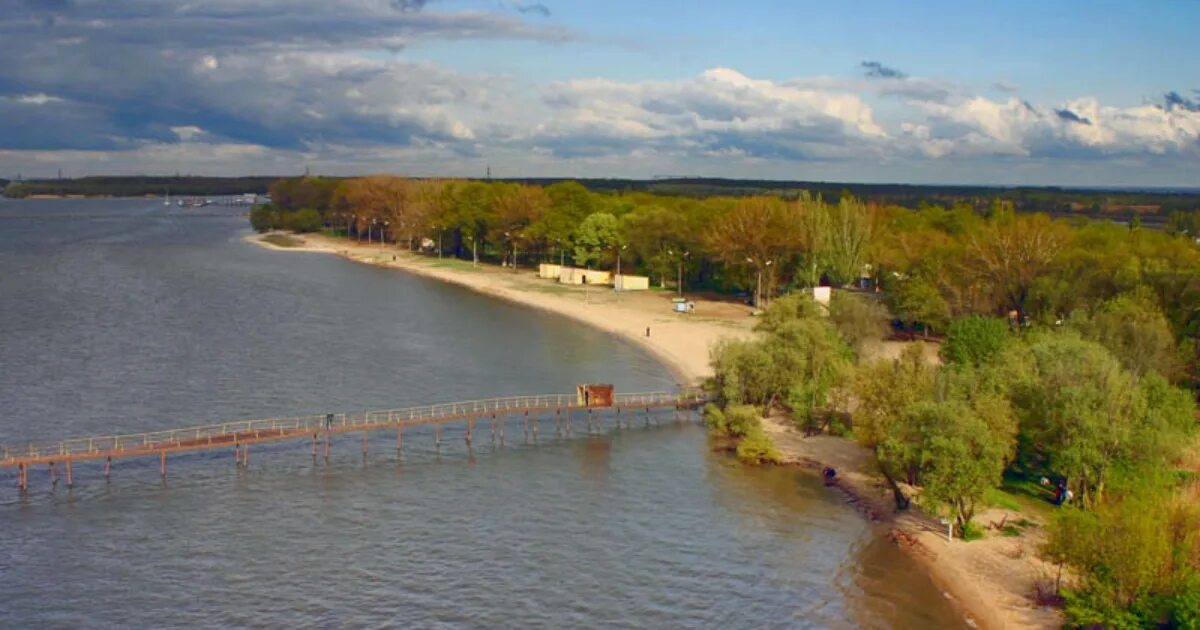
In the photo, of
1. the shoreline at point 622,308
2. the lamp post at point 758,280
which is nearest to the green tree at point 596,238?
the shoreline at point 622,308

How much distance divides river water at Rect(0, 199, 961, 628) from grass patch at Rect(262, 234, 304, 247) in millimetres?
102164

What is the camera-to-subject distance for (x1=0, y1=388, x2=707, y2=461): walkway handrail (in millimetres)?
49625

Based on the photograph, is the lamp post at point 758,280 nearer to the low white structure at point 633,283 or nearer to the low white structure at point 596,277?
the low white structure at point 633,283

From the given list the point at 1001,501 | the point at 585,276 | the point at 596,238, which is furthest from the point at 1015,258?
the point at 585,276

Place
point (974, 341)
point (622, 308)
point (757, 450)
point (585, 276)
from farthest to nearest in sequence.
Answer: point (585, 276) → point (622, 308) → point (974, 341) → point (757, 450)

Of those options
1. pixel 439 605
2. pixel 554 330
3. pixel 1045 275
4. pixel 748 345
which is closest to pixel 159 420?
pixel 439 605

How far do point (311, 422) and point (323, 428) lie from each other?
2.79m

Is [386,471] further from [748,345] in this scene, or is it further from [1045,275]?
[1045,275]

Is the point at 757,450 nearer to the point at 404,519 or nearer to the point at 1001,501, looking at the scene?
the point at 1001,501

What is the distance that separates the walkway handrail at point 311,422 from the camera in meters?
49.6

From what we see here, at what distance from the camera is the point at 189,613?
1377 inches

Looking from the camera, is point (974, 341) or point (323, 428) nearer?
point (323, 428)

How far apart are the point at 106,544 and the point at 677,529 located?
70.1ft

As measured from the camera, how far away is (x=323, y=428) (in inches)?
2093
